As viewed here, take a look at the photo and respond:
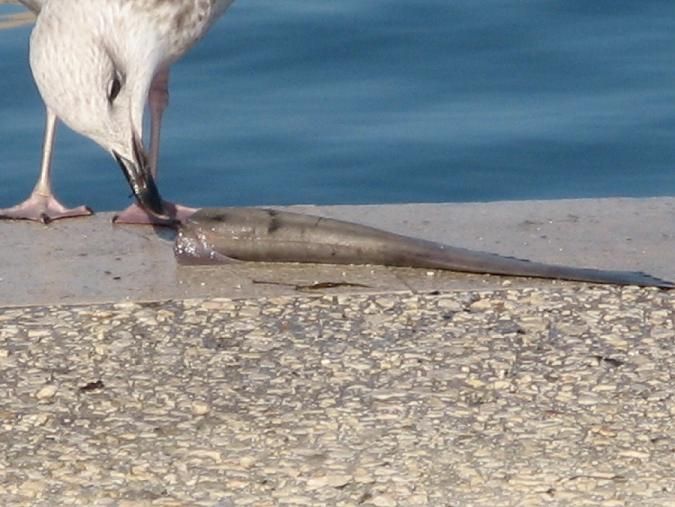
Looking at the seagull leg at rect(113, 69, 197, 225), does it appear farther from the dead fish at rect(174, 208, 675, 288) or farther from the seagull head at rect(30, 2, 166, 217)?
the dead fish at rect(174, 208, 675, 288)

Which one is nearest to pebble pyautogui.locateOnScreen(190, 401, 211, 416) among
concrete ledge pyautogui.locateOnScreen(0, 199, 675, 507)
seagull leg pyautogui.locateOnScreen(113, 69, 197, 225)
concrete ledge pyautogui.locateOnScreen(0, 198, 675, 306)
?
concrete ledge pyautogui.locateOnScreen(0, 199, 675, 507)

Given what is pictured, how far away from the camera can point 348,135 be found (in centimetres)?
1142

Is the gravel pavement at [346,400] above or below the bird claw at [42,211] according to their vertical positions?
below

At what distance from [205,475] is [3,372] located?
3.04 feet

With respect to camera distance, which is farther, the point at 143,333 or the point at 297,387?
the point at 143,333

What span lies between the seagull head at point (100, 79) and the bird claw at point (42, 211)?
256 mm

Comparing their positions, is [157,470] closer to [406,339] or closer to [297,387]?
[297,387]

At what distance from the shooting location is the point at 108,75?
22.7 ft

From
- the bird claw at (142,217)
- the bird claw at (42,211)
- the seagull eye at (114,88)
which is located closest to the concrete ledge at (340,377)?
the bird claw at (142,217)

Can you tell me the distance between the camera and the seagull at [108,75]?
6867mm

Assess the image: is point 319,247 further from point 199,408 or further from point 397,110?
point 397,110

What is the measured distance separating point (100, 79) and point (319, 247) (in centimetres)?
109

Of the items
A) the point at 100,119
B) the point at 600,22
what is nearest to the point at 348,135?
the point at 600,22

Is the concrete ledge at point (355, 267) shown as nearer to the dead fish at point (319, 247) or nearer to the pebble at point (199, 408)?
the dead fish at point (319, 247)
